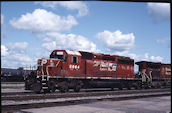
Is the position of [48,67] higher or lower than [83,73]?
higher

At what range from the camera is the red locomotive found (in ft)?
63.7

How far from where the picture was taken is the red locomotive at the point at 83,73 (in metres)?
19.4

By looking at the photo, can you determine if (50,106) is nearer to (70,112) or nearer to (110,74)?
(70,112)

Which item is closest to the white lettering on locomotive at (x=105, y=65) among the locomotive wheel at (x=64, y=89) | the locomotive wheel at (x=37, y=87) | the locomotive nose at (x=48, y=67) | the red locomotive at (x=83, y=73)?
the red locomotive at (x=83, y=73)

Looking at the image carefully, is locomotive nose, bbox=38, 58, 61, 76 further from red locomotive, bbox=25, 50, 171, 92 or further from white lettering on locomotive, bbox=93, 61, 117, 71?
white lettering on locomotive, bbox=93, 61, 117, 71

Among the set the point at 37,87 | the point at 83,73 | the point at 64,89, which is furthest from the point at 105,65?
the point at 37,87

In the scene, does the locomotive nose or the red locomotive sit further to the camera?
the locomotive nose

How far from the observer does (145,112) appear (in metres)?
9.92

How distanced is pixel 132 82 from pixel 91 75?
287 inches

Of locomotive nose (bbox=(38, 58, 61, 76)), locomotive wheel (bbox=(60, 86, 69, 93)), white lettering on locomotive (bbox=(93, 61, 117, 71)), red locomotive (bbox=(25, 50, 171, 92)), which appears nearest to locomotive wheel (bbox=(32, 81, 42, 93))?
red locomotive (bbox=(25, 50, 171, 92))

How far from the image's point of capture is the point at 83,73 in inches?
865

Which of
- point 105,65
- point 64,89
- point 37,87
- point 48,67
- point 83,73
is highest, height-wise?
point 105,65

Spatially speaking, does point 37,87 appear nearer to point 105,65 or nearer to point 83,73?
point 83,73

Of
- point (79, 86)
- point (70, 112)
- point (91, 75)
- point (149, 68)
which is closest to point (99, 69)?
point (91, 75)
